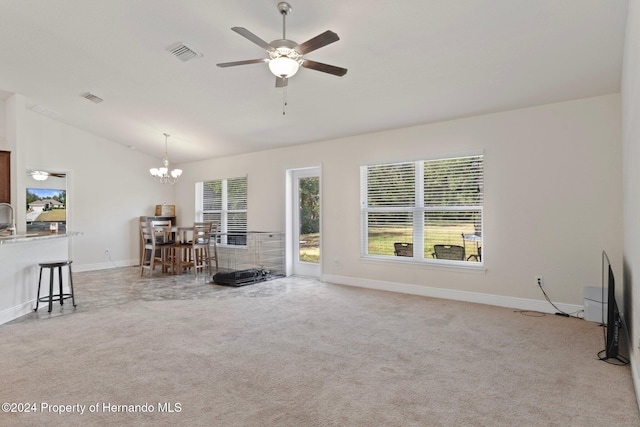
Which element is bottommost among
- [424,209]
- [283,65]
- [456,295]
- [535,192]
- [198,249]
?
[456,295]

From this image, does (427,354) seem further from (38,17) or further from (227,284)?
(38,17)

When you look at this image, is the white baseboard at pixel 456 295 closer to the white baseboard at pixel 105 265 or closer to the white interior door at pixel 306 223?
the white interior door at pixel 306 223

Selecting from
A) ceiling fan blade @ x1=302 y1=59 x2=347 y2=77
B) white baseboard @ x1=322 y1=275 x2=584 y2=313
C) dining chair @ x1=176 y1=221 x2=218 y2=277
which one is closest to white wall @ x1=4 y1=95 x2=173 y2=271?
dining chair @ x1=176 y1=221 x2=218 y2=277

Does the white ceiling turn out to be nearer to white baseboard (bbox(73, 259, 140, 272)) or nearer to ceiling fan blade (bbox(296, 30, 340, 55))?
ceiling fan blade (bbox(296, 30, 340, 55))

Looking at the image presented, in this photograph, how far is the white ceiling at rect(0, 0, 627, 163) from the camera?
9.91 ft

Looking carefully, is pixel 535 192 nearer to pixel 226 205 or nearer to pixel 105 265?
pixel 226 205

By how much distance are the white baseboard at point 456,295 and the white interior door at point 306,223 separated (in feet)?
1.87

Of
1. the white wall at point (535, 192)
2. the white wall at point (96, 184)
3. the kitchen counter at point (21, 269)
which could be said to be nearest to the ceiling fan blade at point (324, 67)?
the white wall at point (535, 192)

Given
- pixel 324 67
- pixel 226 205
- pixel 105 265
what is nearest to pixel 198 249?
pixel 226 205

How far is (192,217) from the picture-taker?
896 cm

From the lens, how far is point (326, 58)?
12.4 ft

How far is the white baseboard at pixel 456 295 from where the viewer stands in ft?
14.3

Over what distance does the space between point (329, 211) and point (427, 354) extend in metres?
3.60

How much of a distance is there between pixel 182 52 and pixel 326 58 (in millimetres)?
1668
